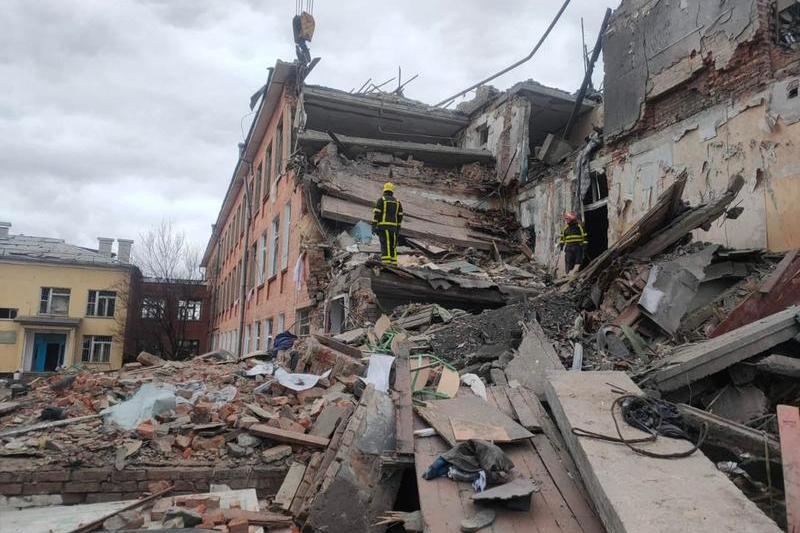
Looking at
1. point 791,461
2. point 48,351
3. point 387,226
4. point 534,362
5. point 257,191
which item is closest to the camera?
point 791,461

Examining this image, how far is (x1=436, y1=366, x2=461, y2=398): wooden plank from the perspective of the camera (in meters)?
5.39

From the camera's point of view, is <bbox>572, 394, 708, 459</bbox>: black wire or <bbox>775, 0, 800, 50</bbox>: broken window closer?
<bbox>572, 394, 708, 459</bbox>: black wire

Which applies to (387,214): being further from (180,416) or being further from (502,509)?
(502,509)

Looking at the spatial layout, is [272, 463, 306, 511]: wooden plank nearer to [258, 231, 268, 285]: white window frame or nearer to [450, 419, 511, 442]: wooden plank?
[450, 419, 511, 442]: wooden plank

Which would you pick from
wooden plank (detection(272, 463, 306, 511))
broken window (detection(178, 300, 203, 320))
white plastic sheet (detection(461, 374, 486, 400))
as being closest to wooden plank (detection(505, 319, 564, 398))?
white plastic sheet (detection(461, 374, 486, 400))

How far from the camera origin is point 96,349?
32.6 m

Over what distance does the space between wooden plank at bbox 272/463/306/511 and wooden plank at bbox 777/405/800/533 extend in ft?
10.8

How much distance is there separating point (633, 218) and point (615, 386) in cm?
675

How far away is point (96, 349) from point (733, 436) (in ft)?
117

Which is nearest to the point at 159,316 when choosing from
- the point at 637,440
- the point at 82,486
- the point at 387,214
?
the point at 387,214

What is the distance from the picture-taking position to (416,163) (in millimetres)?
14094

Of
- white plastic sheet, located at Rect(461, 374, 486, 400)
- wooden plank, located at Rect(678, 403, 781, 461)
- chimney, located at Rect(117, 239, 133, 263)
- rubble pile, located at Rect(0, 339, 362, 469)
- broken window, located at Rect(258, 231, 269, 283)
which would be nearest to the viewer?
wooden plank, located at Rect(678, 403, 781, 461)

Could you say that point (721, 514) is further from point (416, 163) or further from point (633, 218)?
point (416, 163)

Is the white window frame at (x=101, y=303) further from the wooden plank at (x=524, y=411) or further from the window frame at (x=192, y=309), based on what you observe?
the wooden plank at (x=524, y=411)
